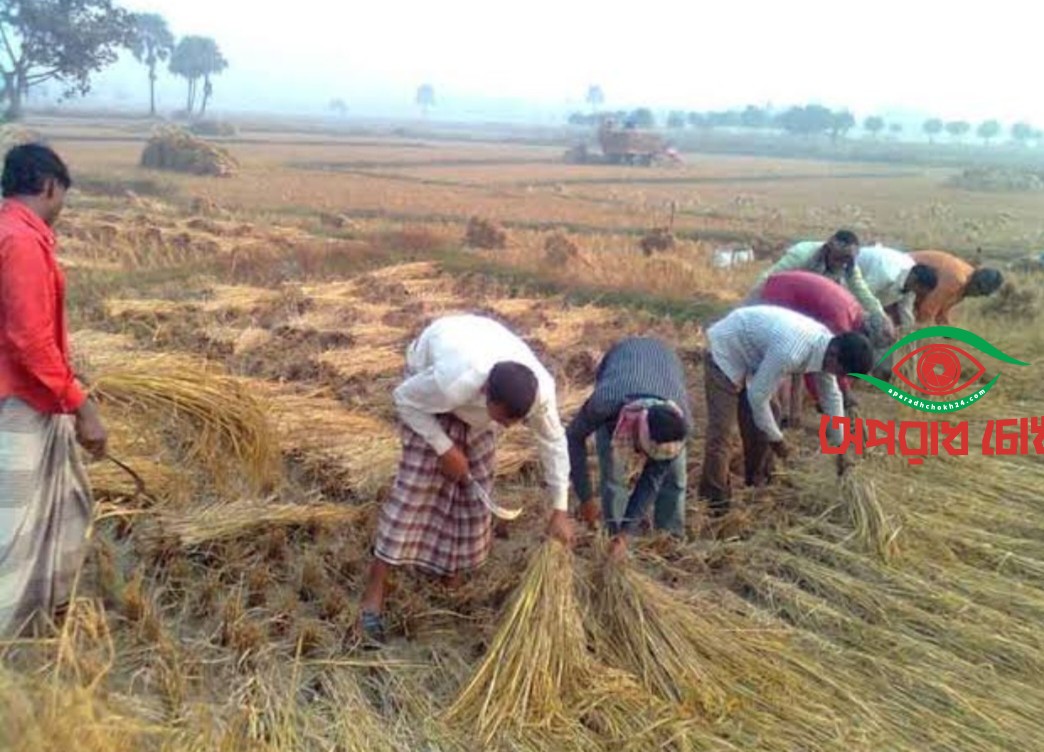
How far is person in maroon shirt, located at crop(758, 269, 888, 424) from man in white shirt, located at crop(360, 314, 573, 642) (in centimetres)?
192

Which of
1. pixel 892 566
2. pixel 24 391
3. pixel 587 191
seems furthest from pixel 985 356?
pixel 587 191

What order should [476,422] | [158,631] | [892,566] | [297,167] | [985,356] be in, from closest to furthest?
[158,631]
[476,422]
[892,566]
[985,356]
[297,167]

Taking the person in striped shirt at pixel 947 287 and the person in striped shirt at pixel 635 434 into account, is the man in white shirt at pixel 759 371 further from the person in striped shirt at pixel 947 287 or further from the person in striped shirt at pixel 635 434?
the person in striped shirt at pixel 947 287

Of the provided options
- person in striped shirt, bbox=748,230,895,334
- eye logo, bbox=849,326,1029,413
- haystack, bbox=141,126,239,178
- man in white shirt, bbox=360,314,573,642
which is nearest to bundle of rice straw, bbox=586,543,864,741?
man in white shirt, bbox=360,314,573,642

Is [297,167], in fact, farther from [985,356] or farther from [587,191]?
[985,356]

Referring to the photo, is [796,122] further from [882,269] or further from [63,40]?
[882,269]

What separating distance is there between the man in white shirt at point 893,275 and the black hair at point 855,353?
2.38 metres

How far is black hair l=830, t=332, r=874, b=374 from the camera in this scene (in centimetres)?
373

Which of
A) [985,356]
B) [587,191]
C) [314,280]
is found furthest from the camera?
[587,191]

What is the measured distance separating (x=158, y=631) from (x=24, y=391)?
0.87 meters

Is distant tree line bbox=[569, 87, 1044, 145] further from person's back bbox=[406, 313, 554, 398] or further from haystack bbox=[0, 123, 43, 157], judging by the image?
person's back bbox=[406, 313, 554, 398]

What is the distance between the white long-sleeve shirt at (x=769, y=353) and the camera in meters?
4.06

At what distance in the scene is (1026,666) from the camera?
336 cm

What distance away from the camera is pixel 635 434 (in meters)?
3.54
